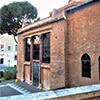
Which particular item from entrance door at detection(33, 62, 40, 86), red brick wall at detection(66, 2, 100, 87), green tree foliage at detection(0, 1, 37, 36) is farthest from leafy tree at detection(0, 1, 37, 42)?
red brick wall at detection(66, 2, 100, 87)

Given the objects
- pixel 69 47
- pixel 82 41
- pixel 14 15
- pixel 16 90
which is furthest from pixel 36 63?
pixel 14 15

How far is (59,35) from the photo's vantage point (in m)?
14.8

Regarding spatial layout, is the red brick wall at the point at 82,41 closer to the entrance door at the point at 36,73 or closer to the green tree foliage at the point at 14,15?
the entrance door at the point at 36,73

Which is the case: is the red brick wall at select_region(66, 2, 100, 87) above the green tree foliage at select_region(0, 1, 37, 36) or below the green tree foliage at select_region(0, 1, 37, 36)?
below

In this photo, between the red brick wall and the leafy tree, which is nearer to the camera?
the red brick wall

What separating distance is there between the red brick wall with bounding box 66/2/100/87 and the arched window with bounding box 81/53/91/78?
0.24m

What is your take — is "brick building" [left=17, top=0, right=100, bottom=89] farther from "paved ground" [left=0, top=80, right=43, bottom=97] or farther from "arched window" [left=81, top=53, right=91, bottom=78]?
"paved ground" [left=0, top=80, right=43, bottom=97]

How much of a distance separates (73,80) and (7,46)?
3016 cm

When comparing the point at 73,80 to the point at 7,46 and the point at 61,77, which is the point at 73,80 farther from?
the point at 7,46

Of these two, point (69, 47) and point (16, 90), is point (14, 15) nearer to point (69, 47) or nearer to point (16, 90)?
point (16, 90)

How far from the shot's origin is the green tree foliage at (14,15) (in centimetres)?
3479

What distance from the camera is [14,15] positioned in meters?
34.9

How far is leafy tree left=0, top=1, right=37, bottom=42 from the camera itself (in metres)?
34.8

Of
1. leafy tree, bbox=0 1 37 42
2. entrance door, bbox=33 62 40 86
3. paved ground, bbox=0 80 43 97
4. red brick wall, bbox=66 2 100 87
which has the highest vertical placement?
leafy tree, bbox=0 1 37 42
